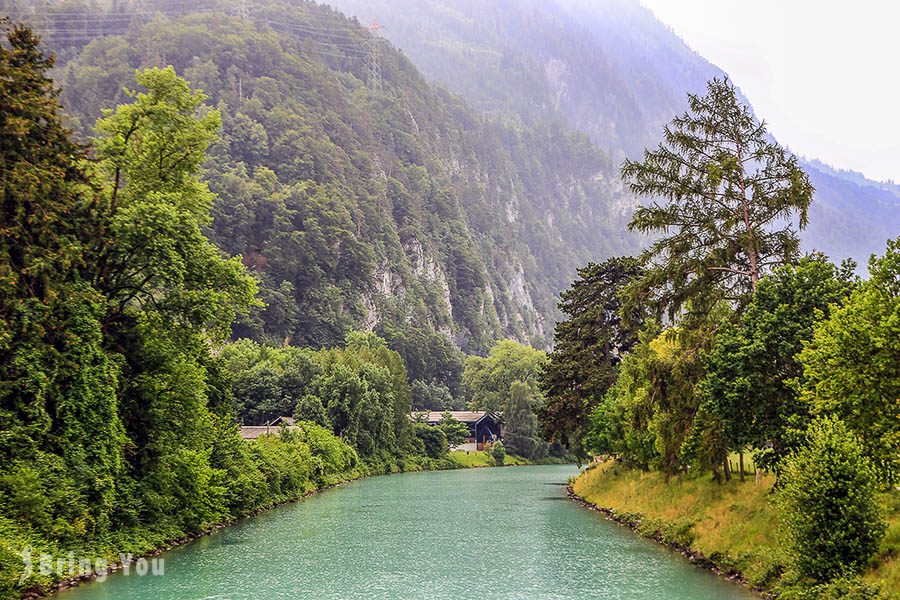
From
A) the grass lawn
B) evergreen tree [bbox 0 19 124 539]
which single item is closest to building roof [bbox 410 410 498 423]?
the grass lawn

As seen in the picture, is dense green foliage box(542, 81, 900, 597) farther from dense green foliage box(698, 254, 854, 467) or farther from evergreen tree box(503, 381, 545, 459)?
evergreen tree box(503, 381, 545, 459)

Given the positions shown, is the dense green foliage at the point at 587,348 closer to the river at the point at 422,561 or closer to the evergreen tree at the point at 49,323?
the river at the point at 422,561

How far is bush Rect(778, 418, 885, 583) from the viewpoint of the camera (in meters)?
17.9

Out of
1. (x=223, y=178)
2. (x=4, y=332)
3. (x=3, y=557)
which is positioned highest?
(x=223, y=178)

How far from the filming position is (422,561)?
29.7m

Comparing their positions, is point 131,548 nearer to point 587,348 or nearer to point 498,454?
point 587,348

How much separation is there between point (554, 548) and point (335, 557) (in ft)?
30.9

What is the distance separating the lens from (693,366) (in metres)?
30.3

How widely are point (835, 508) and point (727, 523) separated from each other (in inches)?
375

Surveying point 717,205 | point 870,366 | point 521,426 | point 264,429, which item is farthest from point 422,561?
point 521,426

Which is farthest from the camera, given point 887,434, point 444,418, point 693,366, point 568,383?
point 444,418

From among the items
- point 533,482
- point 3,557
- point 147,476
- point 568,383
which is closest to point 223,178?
point 533,482

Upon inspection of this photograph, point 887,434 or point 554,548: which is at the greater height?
point 887,434

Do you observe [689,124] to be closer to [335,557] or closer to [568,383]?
[335,557]
